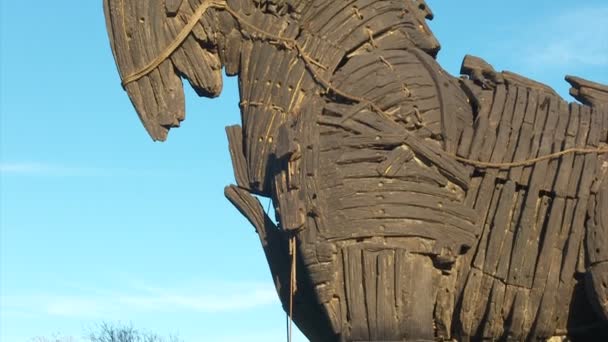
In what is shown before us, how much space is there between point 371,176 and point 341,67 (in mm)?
819

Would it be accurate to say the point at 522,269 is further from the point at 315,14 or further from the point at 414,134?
the point at 315,14

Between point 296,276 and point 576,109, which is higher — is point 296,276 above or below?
below

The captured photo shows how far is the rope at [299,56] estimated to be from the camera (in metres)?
7.81

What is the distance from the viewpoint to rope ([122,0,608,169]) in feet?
25.6

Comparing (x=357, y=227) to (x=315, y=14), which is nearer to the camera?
(x=357, y=227)

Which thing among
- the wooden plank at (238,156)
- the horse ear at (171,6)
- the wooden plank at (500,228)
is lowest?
the wooden plank at (500,228)

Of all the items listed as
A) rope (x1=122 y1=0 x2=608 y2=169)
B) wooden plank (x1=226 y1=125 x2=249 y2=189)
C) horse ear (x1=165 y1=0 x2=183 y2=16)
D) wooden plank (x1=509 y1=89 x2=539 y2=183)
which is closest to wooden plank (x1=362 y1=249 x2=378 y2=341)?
rope (x1=122 y1=0 x2=608 y2=169)

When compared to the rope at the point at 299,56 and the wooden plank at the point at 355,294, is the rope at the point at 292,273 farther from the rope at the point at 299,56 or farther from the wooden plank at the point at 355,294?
the rope at the point at 299,56

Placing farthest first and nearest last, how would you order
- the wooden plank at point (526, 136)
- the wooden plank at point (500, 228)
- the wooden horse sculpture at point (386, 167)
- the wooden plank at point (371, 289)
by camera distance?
the wooden plank at point (526, 136), the wooden plank at point (500, 228), the wooden horse sculpture at point (386, 167), the wooden plank at point (371, 289)

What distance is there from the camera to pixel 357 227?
745cm

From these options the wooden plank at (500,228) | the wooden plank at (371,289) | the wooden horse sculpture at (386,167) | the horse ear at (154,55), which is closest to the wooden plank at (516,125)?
the wooden horse sculpture at (386,167)

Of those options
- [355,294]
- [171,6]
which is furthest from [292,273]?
[171,6]

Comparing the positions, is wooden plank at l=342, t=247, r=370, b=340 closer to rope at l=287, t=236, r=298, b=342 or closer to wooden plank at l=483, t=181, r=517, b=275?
rope at l=287, t=236, r=298, b=342

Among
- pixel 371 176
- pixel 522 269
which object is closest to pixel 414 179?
pixel 371 176
